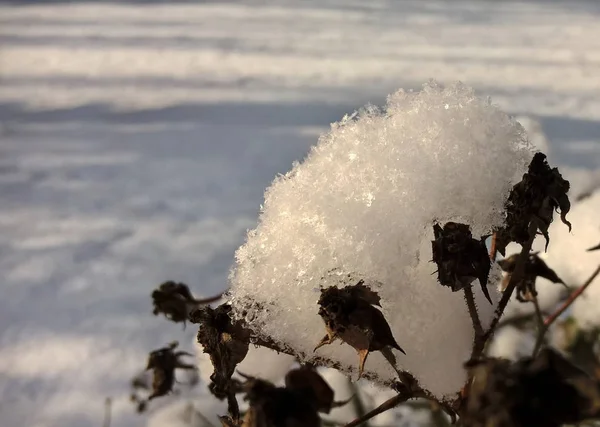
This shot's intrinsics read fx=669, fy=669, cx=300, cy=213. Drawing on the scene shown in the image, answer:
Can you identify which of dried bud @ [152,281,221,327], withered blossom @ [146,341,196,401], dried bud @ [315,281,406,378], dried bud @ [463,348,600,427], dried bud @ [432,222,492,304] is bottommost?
dried bud @ [463,348,600,427]

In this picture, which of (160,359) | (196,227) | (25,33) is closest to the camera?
(160,359)

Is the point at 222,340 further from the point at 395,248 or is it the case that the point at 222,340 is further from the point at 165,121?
the point at 165,121

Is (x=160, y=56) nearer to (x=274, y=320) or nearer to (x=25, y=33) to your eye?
(x=25, y=33)

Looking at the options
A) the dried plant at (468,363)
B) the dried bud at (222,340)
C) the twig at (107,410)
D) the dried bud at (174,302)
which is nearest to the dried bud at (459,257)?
the dried plant at (468,363)

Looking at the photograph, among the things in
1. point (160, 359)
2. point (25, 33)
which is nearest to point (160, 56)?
point (25, 33)

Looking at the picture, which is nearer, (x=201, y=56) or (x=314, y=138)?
(x=314, y=138)

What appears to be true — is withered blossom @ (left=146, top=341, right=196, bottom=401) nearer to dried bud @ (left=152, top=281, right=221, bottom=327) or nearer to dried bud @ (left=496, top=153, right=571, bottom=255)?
dried bud @ (left=152, top=281, right=221, bottom=327)

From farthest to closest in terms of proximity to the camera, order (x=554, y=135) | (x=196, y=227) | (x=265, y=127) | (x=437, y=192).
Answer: (x=265, y=127), (x=554, y=135), (x=196, y=227), (x=437, y=192)

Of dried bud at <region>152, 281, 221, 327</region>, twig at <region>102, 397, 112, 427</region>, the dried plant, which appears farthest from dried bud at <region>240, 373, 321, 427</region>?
twig at <region>102, 397, 112, 427</region>
